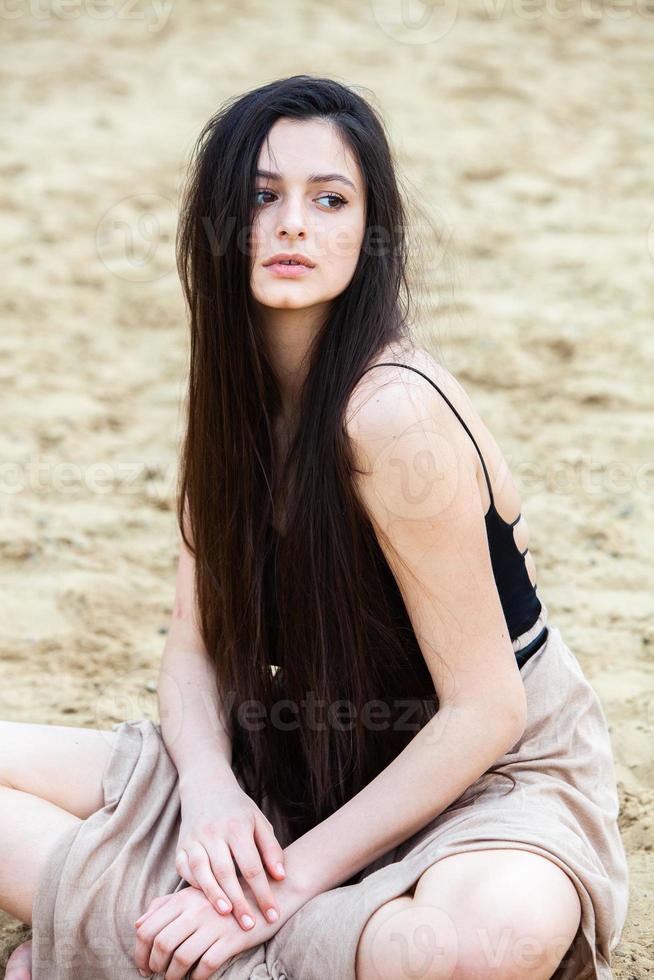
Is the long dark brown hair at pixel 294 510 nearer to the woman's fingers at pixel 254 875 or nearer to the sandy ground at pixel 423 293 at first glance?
the woman's fingers at pixel 254 875

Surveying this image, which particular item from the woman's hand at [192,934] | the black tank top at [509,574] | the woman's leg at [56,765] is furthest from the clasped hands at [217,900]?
the black tank top at [509,574]

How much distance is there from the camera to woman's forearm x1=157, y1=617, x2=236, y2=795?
1.73 metres

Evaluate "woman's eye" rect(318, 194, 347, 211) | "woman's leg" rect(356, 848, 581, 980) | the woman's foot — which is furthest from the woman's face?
the woman's foot

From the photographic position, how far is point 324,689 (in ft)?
5.64

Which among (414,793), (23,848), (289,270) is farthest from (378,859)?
(289,270)

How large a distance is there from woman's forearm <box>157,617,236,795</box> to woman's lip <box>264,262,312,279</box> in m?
0.59

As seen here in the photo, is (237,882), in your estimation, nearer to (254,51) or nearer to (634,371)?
(634,371)

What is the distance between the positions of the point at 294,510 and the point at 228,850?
0.47 metres

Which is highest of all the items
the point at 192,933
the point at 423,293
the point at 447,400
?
the point at 447,400

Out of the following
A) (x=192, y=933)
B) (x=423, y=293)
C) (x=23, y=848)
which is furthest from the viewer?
(x=423, y=293)

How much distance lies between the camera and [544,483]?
320 centimetres

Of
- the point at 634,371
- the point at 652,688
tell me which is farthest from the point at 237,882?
the point at 634,371

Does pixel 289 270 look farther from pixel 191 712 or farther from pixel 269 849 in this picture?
pixel 269 849

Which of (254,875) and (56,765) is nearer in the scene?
(254,875)
